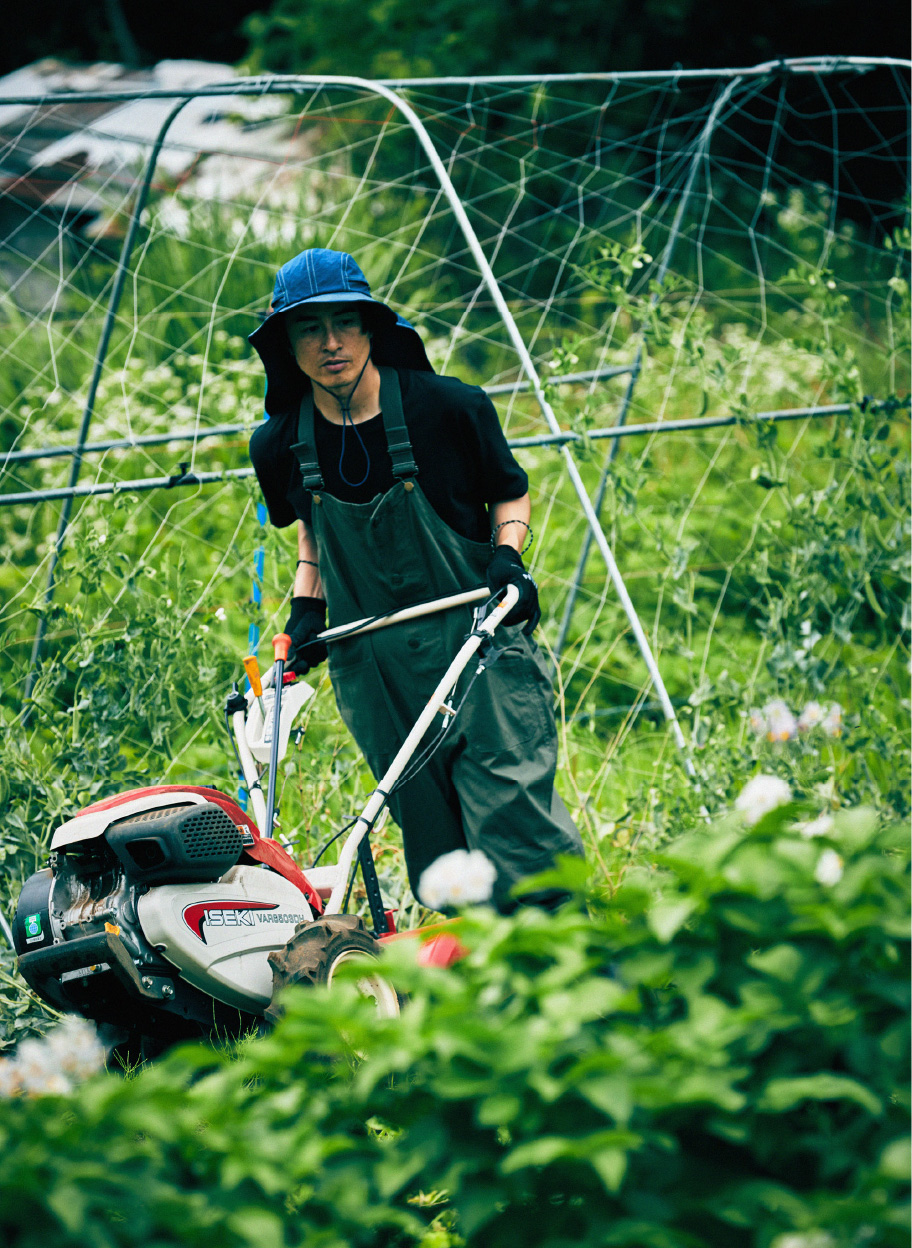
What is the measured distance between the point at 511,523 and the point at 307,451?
1.76 feet

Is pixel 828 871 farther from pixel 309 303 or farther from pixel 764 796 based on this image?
pixel 309 303

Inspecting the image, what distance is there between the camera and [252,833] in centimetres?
266

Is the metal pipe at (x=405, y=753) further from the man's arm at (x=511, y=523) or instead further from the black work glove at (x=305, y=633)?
the black work glove at (x=305, y=633)

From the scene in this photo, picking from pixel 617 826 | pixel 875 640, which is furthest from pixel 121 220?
pixel 617 826

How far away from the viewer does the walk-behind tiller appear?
93.7 inches

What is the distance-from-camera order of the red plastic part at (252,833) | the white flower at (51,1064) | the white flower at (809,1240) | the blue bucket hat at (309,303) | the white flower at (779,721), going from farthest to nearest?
the white flower at (779,721) → the blue bucket hat at (309,303) → the red plastic part at (252,833) → the white flower at (51,1064) → the white flower at (809,1240)

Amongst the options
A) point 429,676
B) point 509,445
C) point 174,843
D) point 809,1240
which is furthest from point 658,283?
point 809,1240

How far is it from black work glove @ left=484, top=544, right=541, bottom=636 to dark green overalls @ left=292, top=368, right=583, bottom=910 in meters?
0.14

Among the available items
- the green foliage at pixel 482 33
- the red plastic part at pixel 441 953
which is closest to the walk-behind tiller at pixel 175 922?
the red plastic part at pixel 441 953

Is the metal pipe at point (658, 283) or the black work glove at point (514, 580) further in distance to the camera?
the metal pipe at point (658, 283)

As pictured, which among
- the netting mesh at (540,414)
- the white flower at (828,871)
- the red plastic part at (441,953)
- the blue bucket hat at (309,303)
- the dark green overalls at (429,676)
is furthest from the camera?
the netting mesh at (540,414)

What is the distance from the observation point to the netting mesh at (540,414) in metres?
3.76

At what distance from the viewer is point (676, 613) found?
19.1ft

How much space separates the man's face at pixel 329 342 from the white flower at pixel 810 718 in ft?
5.34
